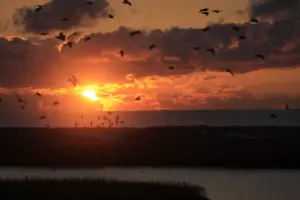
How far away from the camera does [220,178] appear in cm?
4812

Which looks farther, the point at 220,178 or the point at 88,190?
the point at 220,178

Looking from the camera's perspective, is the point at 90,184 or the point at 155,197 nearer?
the point at 155,197

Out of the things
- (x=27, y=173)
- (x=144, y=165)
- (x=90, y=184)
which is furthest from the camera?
(x=144, y=165)

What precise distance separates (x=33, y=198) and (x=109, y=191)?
491 cm

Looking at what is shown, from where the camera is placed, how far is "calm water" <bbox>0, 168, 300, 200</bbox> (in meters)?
38.9

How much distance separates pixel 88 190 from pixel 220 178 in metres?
17.7

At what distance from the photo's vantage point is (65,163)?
201 ft

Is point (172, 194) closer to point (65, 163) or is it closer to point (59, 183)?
point (59, 183)

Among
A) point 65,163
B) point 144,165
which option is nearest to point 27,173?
point 65,163

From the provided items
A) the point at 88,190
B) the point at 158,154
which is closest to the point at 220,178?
the point at 88,190

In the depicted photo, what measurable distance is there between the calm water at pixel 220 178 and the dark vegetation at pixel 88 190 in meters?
3.12

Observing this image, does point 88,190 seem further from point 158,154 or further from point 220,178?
point 158,154

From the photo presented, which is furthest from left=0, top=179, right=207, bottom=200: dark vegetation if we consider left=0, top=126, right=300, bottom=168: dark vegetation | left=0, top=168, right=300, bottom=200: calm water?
left=0, top=126, right=300, bottom=168: dark vegetation

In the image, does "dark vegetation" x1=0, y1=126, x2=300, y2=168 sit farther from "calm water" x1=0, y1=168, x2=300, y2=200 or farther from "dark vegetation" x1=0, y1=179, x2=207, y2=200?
"dark vegetation" x1=0, y1=179, x2=207, y2=200
